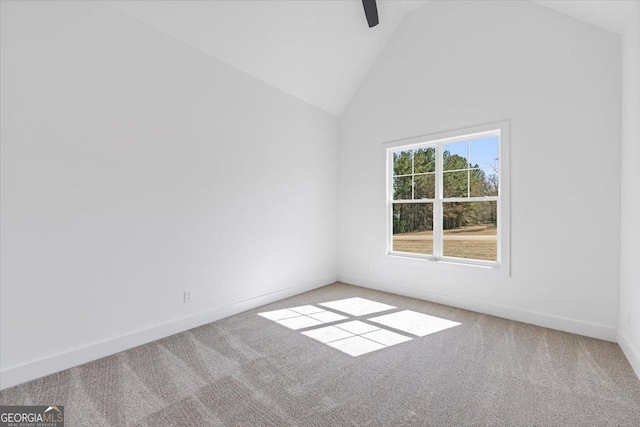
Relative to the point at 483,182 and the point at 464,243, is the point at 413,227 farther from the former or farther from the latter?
the point at 483,182

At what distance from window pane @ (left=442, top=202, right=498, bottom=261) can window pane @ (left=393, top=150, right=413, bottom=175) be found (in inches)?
29.3

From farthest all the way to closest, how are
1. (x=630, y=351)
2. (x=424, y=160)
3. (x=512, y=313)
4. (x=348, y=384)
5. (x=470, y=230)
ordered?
1. (x=424, y=160)
2. (x=470, y=230)
3. (x=512, y=313)
4. (x=630, y=351)
5. (x=348, y=384)

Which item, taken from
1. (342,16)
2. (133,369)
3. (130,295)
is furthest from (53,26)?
(342,16)

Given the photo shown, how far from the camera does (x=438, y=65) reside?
3.80 meters

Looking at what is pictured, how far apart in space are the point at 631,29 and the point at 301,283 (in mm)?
4278

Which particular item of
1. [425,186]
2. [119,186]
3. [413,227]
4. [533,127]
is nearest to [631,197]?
[533,127]

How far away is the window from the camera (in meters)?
3.48

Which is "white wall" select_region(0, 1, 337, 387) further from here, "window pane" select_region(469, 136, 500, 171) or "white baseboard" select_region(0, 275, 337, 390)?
"window pane" select_region(469, 136, 500, 171)

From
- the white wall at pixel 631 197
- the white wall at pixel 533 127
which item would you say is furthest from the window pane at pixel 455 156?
the white wall at pixel 631 197

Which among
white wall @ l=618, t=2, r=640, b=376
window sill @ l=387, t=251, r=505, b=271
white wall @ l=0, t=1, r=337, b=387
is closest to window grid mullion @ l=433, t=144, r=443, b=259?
window sill @ l=387, t=251, r=505, b=271

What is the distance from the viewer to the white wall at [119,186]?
2.08 meters

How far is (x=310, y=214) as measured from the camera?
177 inches

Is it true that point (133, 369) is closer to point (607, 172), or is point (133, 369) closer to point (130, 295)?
point (130, 295)

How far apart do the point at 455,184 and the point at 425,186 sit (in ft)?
1.36
